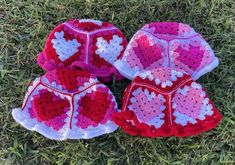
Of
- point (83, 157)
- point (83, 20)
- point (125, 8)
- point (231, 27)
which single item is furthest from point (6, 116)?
point (231, 27)

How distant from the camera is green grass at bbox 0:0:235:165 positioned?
165cm

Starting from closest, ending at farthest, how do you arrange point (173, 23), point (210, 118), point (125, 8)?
point (210, 118), point (173, 23), point (125, 8)

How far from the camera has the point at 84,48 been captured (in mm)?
1737

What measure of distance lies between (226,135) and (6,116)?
0.86 metres

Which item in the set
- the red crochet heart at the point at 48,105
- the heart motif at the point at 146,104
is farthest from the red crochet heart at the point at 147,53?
the red crochet heart at the point at 48,105

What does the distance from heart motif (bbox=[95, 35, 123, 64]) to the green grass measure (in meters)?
0.11

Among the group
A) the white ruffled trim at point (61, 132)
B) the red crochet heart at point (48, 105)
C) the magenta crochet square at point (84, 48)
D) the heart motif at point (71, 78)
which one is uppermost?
the magenta crochet square at point (84, 48)

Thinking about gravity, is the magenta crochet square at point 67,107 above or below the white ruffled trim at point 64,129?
above

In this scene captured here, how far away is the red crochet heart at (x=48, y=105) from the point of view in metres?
1.61

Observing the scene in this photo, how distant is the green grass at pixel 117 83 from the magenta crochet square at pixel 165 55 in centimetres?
9

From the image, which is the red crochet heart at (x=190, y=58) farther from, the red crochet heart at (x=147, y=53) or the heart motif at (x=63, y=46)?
the heart motif at (x=63, y=46)

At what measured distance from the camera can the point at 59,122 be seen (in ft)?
5.30

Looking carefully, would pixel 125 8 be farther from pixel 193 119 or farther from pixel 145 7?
pixel 193 119

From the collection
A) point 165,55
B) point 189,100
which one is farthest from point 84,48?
point 189,100
